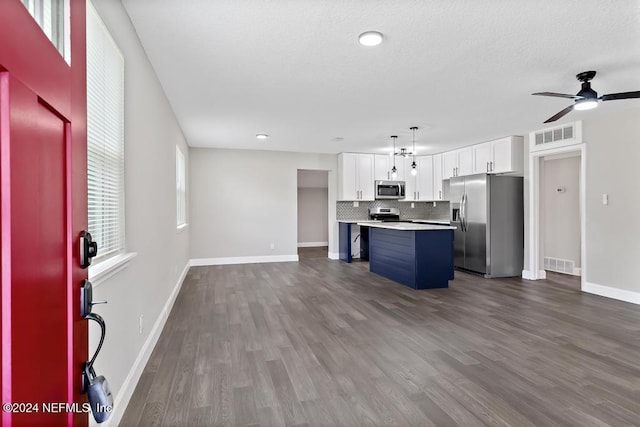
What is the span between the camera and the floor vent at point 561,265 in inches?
243

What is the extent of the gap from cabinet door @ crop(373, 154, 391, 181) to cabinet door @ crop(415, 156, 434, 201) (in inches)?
29.0

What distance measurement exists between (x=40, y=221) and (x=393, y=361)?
252 cm

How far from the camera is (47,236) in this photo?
80cm

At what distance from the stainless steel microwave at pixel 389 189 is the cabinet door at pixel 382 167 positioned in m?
0.14

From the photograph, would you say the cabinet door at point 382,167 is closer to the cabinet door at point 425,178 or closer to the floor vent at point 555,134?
the cabinet door at point 425,178

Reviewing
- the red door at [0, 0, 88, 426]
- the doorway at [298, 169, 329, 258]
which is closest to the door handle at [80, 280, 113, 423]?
the red door at [0, 0, 88, 426]

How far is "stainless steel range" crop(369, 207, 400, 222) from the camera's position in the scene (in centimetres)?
821

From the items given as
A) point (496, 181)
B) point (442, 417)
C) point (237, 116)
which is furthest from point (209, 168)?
point (442, 417)

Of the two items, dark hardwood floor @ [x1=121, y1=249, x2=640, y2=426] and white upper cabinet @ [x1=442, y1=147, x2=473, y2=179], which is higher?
white upper cabinet @ [x1=442, y1=147, x2=473, y2=179]

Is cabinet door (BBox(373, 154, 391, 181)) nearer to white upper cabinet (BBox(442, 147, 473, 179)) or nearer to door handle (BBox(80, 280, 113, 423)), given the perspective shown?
white upper cabinet (BBox(442, 147, 473, 179))

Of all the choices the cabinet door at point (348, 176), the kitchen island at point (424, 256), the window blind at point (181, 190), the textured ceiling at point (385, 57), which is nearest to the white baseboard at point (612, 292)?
the kitchen island at point (424, 256)

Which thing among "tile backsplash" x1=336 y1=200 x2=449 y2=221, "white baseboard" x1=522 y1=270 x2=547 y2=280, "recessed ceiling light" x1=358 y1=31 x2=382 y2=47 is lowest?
"white baseboard" x1=522 y1=270 x2=547 y2=280

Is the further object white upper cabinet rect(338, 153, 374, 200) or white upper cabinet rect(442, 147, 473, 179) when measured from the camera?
white upper cabinet rect(338, 153, 374, 200)

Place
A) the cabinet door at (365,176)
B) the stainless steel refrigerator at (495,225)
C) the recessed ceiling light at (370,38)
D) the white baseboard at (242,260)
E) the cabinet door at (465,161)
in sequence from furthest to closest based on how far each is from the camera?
the cabinet door at (365,176)
the white baseboard at (242,260)
the cabinet door at (465,161)
the stainless steel refrigerator at (495,225)
the recessed ceiling light at (370,38)
